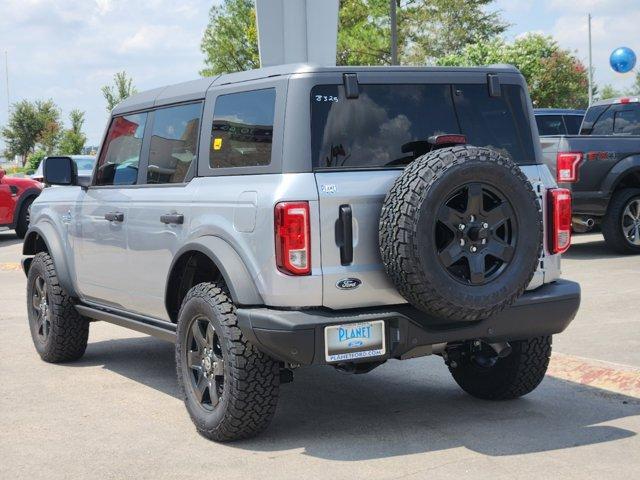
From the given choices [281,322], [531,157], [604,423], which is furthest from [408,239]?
[604,423]

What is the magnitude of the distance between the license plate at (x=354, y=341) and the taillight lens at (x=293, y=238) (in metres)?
0.32

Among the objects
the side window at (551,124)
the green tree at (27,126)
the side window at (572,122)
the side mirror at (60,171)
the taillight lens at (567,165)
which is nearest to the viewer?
the side mirror at (60,171)

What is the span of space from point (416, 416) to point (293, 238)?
59.1 inches

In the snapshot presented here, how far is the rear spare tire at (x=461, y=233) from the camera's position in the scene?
15.8 feet

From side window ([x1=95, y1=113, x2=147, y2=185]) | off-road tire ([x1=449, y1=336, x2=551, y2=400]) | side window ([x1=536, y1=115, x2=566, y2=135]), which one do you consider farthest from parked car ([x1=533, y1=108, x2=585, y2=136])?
off-road tire ([x1=449, y1=336, x2=551, y2=400])

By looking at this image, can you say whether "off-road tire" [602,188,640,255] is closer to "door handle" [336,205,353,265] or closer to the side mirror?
the side mirror

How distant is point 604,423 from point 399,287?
1.48m

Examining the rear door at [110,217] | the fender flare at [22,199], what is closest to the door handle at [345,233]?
the rear door at [110,217]

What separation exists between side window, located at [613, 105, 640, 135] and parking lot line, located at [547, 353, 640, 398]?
326 inches

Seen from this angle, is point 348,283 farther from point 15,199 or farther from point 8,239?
point 8,239

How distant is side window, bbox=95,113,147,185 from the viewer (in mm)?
6695

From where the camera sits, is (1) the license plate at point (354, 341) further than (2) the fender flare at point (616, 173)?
No

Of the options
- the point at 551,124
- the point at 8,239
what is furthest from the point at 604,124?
the point at 8,239

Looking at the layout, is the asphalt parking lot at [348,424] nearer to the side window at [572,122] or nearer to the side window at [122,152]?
the side window at [122,152]
